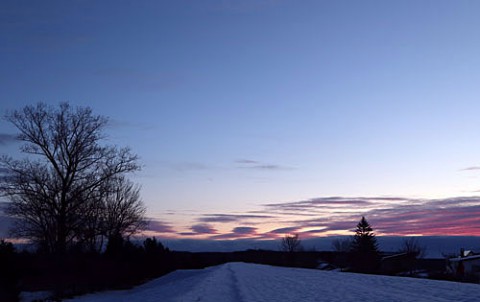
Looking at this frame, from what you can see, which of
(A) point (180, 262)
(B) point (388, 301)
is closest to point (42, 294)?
(B) point (388, 301)

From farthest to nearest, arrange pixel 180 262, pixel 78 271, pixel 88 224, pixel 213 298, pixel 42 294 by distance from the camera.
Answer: pixel 180 262 → pixel 88 224 → pixel 78 271 → pixel 42 294 → pixel 213 298

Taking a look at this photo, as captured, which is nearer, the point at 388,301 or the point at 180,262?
the point at 388,301

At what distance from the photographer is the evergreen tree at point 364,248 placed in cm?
8334

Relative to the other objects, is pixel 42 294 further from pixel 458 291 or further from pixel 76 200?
pixel 458 291

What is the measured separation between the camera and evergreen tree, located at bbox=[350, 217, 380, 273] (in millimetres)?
83338

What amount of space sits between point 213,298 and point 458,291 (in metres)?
8.83

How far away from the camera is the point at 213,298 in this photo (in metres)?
20.1

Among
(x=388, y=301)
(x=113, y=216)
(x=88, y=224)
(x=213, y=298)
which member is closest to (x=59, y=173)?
(x=88, y=224)

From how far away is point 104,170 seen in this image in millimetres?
51344

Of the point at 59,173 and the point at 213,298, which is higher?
the point at 59,173

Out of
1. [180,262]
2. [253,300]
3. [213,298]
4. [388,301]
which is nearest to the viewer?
[388,301]

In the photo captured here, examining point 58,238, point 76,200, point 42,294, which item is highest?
point 76,200

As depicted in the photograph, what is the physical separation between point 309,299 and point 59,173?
113ft

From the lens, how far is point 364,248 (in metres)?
88.1
